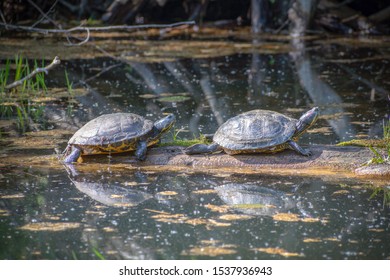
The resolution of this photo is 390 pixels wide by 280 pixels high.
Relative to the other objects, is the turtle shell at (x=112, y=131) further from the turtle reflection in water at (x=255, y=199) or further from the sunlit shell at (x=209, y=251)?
the sunlit shell at (x=209, y=251)

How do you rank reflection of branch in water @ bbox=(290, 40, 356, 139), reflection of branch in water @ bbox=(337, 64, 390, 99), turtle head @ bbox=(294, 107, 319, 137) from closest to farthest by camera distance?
turtle head @ bbox=(294, 107, 319, 137)
reflection of branch in water @ bbox=(290, 40, 356, 139)
reflection of branch in water @ bbox=(337, 64, 390, 99)

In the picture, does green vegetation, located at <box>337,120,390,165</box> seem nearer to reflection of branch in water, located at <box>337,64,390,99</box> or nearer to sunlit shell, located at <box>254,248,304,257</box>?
sunlit shell, located at <box>254,248,304,257</box>

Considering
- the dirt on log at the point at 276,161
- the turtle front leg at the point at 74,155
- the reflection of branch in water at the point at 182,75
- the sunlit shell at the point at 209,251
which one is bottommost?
the sunlit shell at the point at 209,251

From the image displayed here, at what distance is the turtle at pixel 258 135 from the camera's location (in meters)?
6.32

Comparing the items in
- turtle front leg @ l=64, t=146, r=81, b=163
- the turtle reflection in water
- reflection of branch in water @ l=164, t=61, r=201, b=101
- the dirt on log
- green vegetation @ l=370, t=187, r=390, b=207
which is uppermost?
reflection of branch in water @ l=164, t=61, r=201, b=101

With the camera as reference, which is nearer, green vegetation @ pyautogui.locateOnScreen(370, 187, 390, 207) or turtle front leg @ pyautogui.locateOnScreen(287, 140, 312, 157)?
green vegetation @ pyautogui.locateOnScreen(370, 187, 390, 207)

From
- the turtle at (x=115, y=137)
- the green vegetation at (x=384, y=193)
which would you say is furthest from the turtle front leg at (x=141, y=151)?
the green vegetation at (x=384, y=193)

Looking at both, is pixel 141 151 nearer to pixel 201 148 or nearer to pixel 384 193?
pixel 201 148

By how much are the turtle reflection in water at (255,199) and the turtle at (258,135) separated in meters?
0.43

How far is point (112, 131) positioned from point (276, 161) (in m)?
1.48

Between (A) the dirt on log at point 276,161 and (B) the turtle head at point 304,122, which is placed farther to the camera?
(B) the turtle head at point 304,122

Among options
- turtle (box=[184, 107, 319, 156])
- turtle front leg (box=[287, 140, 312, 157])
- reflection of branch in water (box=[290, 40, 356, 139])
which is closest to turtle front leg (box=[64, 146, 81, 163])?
turtle (box=[184, 107, 319, 156])

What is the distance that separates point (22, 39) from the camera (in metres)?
15.3

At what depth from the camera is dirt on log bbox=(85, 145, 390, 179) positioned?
6.31 metres
